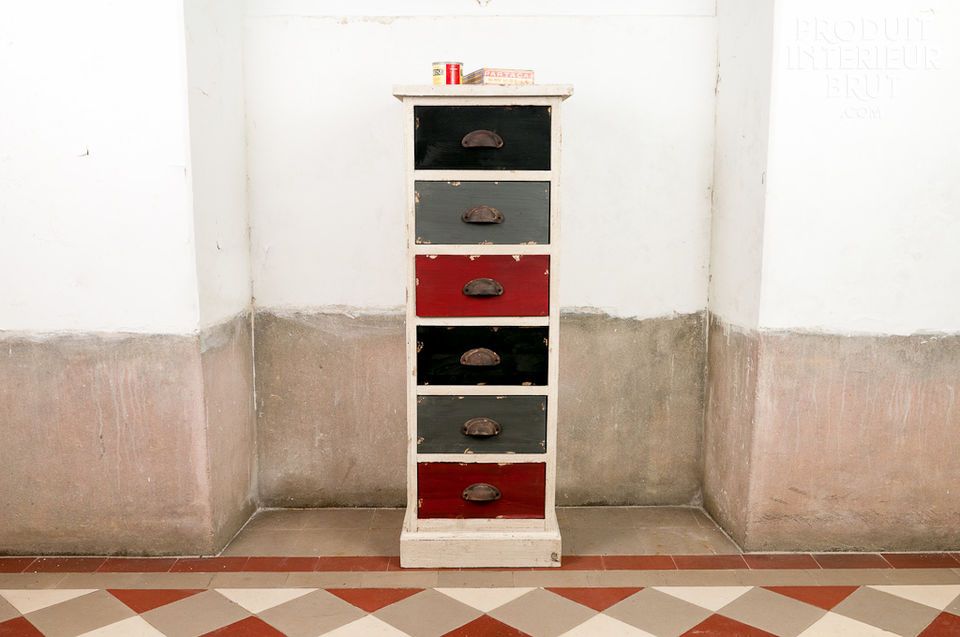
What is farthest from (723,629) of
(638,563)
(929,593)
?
(929,593)

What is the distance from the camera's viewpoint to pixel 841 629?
2182 mm

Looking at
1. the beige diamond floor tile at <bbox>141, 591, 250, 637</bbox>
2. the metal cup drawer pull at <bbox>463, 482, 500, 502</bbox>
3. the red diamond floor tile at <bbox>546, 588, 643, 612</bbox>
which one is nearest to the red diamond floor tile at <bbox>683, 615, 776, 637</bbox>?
the red diamond floor tile at <bbox>546, 588, 643, 612</bbox>

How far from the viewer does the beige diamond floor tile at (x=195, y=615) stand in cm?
219

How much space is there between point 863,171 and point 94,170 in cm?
257

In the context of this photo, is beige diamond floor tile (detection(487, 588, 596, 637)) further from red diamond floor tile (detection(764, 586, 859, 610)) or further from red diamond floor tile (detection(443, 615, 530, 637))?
red diamond floor tile (detection(764, 586, 859, 610))

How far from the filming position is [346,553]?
2.67 meters

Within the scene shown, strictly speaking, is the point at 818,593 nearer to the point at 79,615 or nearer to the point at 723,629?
the point at 723,629

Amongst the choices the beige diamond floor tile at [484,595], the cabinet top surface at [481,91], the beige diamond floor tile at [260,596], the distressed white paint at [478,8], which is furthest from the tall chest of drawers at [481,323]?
the distressed white paint at [478,8]

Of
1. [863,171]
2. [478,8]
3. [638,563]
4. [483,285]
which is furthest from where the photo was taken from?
[478,8]

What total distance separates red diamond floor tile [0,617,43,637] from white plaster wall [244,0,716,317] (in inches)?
52.1

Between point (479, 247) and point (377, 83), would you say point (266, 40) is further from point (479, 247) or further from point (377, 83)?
point (479, 247)

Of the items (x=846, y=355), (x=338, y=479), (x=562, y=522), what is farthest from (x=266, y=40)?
(x=846, y=355)

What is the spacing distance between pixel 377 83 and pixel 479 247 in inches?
36.3

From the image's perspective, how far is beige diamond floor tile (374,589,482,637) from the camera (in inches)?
86.0
